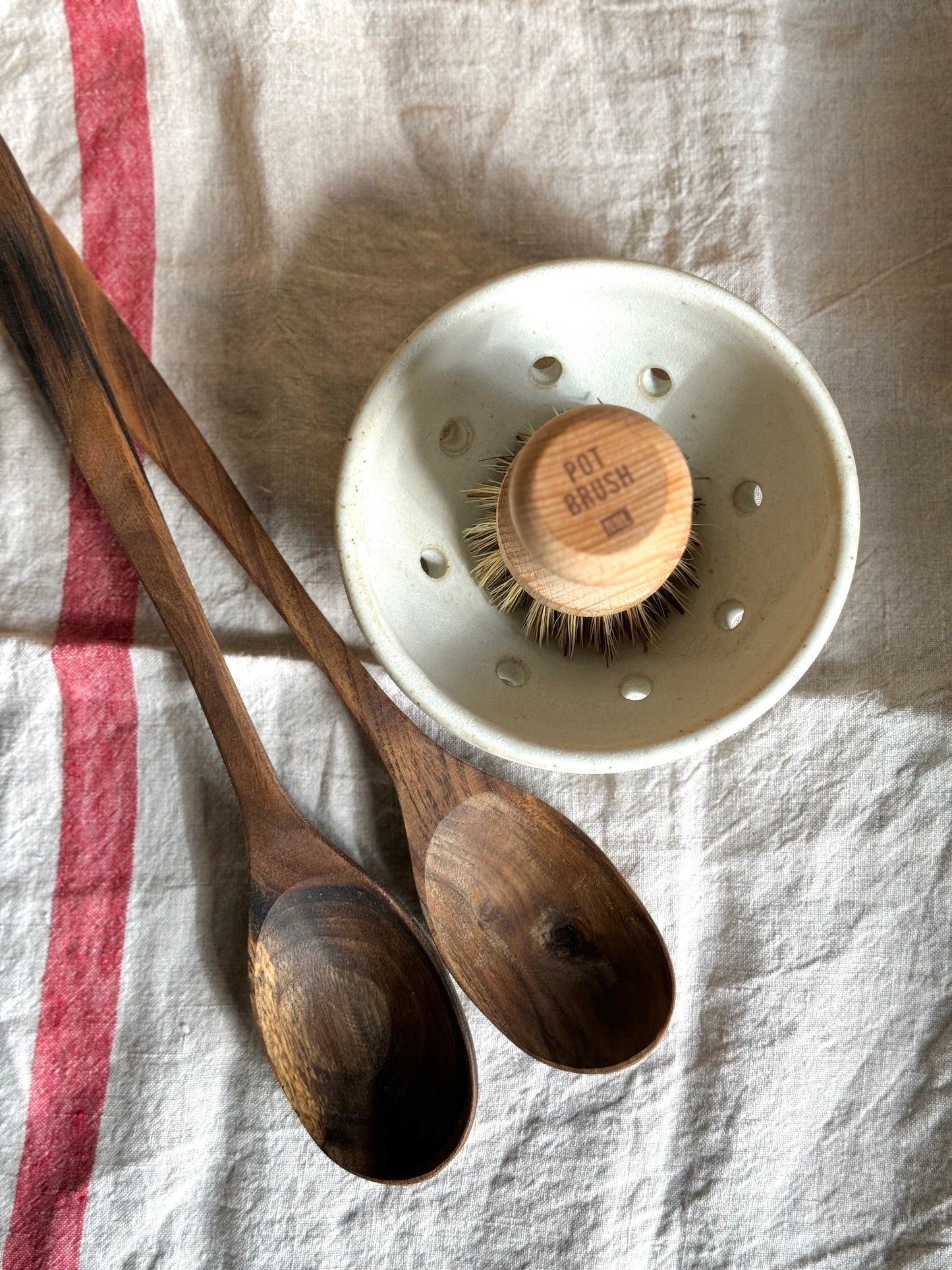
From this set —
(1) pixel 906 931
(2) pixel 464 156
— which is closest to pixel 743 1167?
(1) pixel 906 931

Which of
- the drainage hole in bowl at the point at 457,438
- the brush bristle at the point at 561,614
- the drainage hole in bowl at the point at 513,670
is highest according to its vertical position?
the drainage hole in bowl at the point at 457,438

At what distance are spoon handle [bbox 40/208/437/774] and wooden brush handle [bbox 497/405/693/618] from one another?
124 mm

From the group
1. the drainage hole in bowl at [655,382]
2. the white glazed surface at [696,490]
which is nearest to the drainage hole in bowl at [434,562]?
the white glazed surface at [696,490]

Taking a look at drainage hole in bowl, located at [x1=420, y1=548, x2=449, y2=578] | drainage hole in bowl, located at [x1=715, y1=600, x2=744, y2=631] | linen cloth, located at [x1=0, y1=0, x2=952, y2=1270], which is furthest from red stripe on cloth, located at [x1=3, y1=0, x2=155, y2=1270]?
drainage hole in bowl, located at [x1=715, y1=600, x2=744, y2=631]

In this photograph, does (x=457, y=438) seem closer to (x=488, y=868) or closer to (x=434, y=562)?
(x=434, y=562)

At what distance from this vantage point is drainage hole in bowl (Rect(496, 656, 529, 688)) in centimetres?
42

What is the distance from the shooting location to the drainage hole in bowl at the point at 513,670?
422 millimetres

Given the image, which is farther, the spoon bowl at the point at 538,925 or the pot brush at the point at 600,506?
the spoon bowl at the point at 538,925

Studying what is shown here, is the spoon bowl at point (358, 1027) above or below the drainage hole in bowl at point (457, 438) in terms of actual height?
below

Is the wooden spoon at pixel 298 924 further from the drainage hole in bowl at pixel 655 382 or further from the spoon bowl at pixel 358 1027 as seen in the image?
the drainage hole in bowl at pixel 655 382

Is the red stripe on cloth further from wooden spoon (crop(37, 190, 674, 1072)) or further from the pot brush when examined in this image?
the pot brush

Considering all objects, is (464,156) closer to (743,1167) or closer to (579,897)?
(579,897)

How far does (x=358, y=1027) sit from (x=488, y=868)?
85 millimetres

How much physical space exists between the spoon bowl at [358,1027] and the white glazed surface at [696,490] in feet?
0.37
